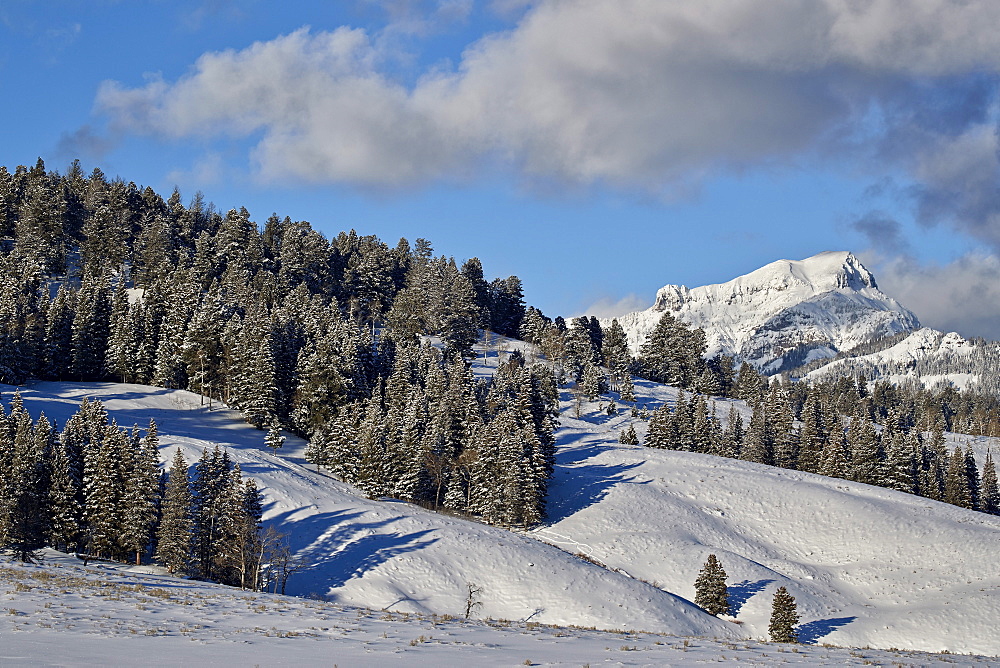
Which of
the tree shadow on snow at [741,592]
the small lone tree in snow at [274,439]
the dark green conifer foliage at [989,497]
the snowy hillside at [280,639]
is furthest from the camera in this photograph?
the dark green conifer foliage at [989,497]

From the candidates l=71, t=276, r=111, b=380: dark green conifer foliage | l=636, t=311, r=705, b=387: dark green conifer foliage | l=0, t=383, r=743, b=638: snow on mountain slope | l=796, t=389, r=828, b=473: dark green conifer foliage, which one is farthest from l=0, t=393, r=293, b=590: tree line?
l=636, t=311, r=705, b=387: dark green conifer foliage

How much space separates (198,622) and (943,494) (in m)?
97.4

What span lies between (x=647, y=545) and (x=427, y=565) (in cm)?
2160

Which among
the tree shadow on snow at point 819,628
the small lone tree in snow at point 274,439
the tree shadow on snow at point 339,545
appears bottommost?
the tree shadow on snow at point 819,628

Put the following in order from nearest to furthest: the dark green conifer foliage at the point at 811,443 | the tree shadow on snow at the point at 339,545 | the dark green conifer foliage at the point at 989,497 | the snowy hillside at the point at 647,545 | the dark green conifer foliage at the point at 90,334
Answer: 1. the tree shadow on snow at the point at 339,545
2. the snowy hillside at the point at 647,545
3. the dark green conifer foliage at the point at 90,334
4. the dark green conifer foliage at the point at 989,497
5. the dark green conifer foliage at the point at 811,443

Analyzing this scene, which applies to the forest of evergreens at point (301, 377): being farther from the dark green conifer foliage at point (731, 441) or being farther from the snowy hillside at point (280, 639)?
the snowy hillside at point (280, 639)

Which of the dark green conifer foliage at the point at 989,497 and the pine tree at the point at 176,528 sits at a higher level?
the dark green conifer foliage at the point at 989,497

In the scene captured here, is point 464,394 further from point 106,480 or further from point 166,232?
point 166,232

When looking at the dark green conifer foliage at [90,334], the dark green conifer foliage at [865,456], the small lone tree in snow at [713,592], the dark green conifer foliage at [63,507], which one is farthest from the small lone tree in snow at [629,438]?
the dark green conifer foliage at [90,334]

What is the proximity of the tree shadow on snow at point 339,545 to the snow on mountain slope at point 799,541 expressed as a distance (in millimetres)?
16497

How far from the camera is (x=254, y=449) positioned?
74.6 meters

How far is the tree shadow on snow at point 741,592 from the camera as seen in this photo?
58.2m

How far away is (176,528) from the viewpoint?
47719mm

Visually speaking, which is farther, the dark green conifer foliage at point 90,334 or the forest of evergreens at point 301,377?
the dark green conifer foliage at point 90,334
